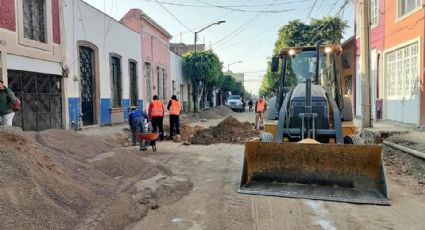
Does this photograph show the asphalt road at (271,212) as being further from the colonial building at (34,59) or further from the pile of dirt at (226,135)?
the colonial building at (34,59)

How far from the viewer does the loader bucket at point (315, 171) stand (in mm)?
6504

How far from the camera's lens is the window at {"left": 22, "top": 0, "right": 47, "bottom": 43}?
43.2ft

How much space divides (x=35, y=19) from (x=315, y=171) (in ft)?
36.5

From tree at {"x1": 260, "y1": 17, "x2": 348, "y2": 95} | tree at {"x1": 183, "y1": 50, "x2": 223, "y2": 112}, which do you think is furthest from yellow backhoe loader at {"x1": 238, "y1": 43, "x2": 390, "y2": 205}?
tree at {"x1": 183, "y1": 50, "x2": 223, "y2": 112}

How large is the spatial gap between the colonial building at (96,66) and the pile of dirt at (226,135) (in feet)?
15.6

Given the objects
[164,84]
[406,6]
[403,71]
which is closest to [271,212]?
[403,71]

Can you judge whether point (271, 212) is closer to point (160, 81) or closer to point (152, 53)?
point (152, 53)

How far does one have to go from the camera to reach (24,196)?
5055 millimetres

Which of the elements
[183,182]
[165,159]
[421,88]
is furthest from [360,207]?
[421,88]

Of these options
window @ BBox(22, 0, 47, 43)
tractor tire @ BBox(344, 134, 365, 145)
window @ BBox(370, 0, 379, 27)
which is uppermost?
window @ BBox(370, 0, 379, 27)

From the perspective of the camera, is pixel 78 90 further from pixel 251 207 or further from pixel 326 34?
pixel 326 34

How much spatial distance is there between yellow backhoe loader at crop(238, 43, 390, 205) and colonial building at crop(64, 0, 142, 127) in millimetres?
9874

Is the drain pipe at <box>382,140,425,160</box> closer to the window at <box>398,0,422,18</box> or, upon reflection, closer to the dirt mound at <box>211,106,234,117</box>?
the window at <box>398,0,422,18</box>

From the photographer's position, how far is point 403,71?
56.1 ft
